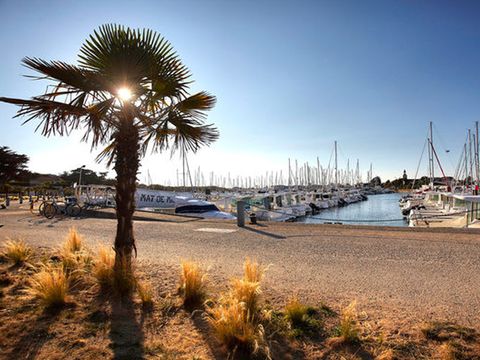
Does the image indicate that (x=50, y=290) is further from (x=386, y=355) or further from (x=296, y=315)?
(x=386, y=355)

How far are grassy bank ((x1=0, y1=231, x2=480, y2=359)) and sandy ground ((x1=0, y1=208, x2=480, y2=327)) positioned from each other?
611 millimetres

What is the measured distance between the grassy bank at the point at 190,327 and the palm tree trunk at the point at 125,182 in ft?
1.22

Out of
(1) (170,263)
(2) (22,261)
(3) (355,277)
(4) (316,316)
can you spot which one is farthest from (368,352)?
(2) (22,261)

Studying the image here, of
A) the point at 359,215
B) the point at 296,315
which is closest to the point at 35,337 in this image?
the point at 296,315

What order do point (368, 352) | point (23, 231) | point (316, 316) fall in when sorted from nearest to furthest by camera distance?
point (368, 352) → point (316, 316) → point (23, 231)

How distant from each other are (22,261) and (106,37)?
5.13 metres

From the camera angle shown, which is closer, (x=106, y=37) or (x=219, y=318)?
(x=219, y=318)

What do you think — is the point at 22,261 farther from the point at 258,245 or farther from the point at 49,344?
the point at 258,245

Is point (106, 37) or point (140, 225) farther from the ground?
point (106, 37)

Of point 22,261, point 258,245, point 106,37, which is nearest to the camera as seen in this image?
point 106,37

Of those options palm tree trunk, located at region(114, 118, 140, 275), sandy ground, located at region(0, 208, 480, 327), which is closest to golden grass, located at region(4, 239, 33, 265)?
sandy ground, located at region(0, 208, 480, 327)

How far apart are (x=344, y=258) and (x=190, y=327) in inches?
190

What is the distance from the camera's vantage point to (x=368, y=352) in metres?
3.58

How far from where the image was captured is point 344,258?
7.98 metres
